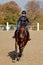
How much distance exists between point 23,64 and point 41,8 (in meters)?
59.5

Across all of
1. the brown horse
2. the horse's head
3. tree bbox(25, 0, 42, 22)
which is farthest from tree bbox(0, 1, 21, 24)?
the horse's head

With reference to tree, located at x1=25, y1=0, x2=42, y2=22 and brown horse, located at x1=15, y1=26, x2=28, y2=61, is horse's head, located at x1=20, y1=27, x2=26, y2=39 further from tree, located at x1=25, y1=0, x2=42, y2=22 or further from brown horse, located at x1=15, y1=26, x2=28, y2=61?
tree, located at x1=25, y1=0, x2=42, y2=22

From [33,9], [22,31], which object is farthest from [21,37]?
[33,9]

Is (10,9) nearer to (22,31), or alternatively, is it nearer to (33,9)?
(33,9)

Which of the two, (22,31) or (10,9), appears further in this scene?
(10,9)

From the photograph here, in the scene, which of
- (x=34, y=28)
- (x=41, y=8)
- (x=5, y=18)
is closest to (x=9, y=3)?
(x=41, y=8)

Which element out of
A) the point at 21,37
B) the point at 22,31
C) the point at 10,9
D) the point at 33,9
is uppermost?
the point at 22,31

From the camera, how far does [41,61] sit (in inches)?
332

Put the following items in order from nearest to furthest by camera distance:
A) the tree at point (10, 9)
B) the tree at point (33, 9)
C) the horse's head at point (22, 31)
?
the horse's head at point (22, 31) < the tree at point (10, 9) < the tree at point (33, 9)

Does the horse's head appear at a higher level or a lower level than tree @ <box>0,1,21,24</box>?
higher

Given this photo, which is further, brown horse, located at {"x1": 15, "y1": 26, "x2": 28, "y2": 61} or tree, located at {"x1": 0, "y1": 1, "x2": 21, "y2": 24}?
tree, located at {"x1": 0, "y1": 1, "x2": 21, "y2": 24}

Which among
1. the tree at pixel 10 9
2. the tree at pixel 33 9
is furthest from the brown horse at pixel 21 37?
the tree at pixel 33 9

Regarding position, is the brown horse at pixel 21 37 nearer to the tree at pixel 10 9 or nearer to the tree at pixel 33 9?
the tree at pixel 10 9

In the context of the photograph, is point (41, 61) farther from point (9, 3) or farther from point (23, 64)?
point (9, 3)
